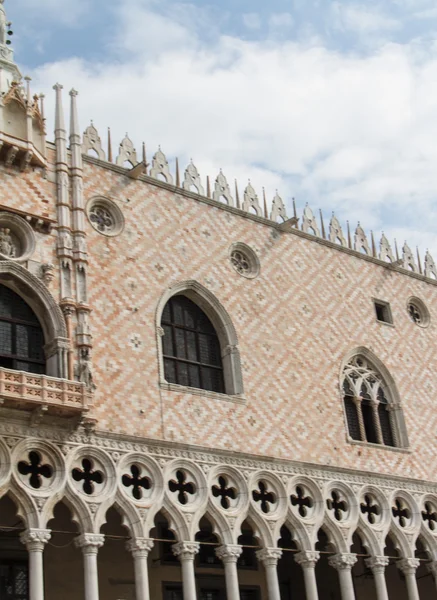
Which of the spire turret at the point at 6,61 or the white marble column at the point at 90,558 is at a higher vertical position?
the spire turret at the point at 6,61

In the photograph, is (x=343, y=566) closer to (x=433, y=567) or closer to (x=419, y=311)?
(x=433, y=567)

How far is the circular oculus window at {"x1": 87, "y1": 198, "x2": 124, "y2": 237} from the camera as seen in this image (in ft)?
59.7

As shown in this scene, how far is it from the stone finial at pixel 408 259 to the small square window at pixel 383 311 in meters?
1.83

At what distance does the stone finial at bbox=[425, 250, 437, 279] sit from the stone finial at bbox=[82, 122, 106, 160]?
35.8ft

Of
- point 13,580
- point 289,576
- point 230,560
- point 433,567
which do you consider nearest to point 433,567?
point 433,567

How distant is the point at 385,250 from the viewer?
81.0 feet

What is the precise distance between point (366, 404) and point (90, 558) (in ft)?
29.1

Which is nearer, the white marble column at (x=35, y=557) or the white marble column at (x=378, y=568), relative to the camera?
the white marble column at (x=35, y=557)

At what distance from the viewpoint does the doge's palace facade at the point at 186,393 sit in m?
16.0

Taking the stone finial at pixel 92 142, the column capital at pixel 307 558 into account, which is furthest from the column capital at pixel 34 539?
the stone finial at pixel 92 142

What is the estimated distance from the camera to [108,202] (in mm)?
18484

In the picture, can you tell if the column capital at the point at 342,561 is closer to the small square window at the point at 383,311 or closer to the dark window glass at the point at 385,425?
the dark window glass at the point at 385,425

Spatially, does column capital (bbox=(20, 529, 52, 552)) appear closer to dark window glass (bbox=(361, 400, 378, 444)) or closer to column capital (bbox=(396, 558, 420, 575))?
column capital (bbox=(396, 558, 420, 575))

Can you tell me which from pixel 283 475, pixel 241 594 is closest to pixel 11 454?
pixel 283 475
